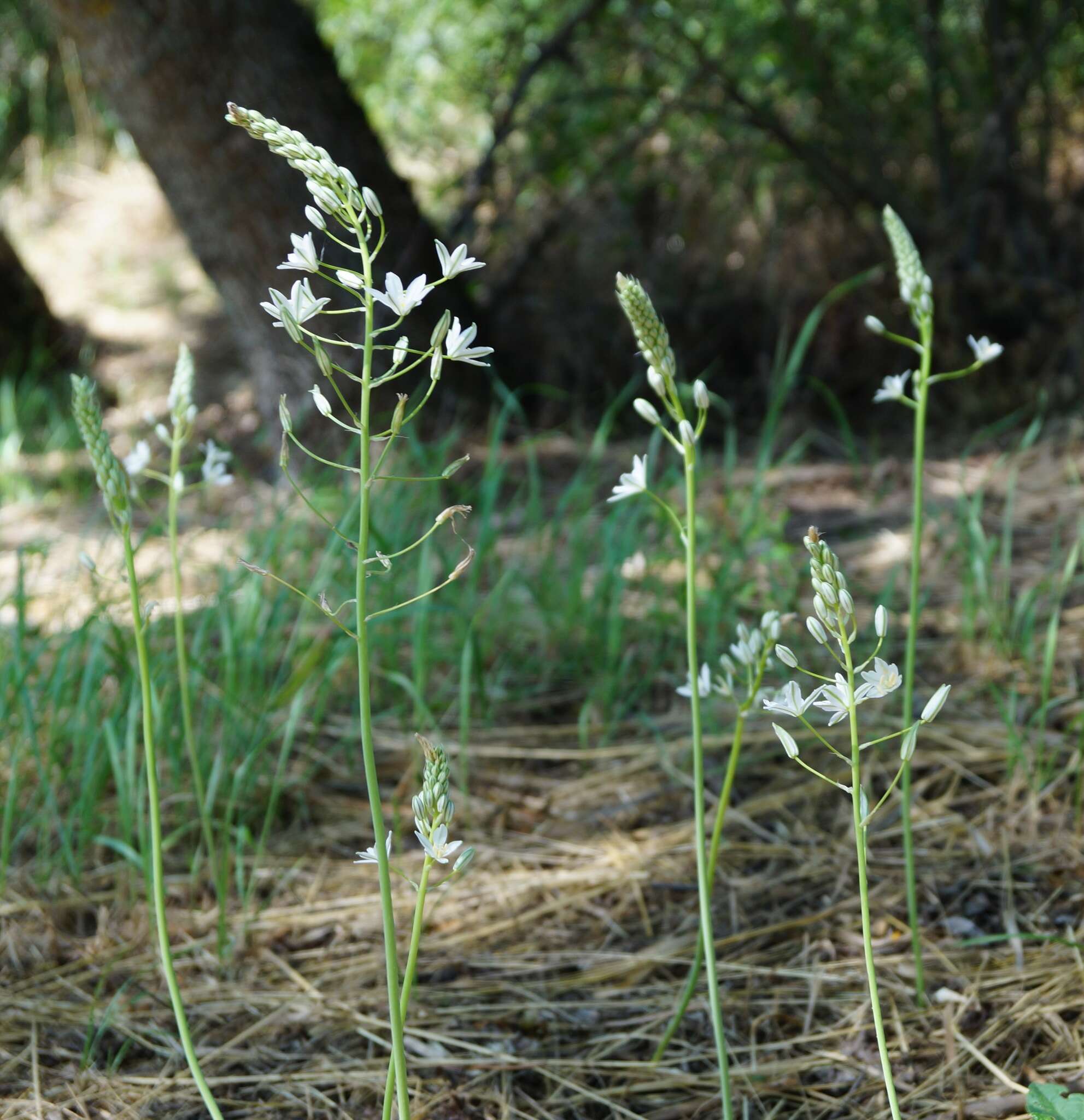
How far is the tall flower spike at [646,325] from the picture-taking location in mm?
1180

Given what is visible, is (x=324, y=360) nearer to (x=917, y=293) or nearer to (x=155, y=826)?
(x=155, y=826)

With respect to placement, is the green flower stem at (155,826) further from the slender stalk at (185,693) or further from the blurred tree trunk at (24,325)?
the blurred tree trunk at (24,325)

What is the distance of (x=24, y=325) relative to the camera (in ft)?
19.7

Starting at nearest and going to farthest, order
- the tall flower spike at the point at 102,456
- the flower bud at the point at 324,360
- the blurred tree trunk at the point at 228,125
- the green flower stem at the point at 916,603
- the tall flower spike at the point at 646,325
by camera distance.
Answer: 1. the flower bud at the point at 324,360
2. the tall flower spike at the point at 646,325
3. the tall flower spike at the point at 102,456
4. the green flower stem at the point at 916,603
5. the blurred tree trunk at the point at 228,125

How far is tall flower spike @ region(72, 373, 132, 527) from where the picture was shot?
1.30 metres

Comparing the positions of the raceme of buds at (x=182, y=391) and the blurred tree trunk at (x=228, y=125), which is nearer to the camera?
the raceme of buds at (x=182, y=391)

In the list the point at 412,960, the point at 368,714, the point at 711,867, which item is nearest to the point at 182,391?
the point at 368,714

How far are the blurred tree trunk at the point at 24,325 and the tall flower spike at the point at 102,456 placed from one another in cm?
496

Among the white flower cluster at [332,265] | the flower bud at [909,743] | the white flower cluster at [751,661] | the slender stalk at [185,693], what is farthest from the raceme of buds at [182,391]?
the flower bud at [909,743]

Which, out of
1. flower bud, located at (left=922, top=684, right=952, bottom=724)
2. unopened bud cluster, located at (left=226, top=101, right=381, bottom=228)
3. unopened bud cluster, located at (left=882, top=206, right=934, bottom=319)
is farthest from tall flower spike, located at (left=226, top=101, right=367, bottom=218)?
unopened bud cluster, located at (left=882, top=206, right=934, bottom=319)

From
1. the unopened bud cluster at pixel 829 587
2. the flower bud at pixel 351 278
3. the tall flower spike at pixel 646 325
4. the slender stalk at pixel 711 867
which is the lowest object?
the slender stalk at pixel 711 867

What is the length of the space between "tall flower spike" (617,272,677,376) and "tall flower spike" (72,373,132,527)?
598mm

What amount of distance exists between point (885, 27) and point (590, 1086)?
4.35 metres

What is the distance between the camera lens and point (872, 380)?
459 centimetres
